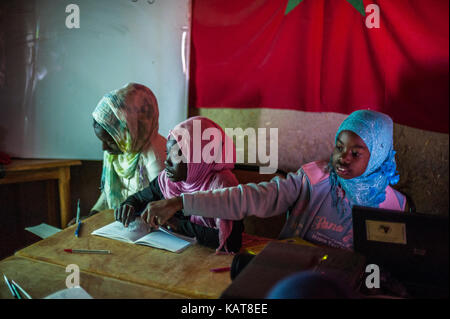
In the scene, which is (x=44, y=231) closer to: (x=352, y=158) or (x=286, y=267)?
(x=286, y=267)

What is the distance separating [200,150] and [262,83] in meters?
0.74

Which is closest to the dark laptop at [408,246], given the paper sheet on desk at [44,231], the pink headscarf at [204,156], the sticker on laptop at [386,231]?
the sticker on laptop at [386,231]

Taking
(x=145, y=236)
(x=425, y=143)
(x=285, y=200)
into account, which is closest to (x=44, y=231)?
(x=145, y=236)

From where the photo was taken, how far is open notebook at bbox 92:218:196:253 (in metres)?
1.41

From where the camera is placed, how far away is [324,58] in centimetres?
197

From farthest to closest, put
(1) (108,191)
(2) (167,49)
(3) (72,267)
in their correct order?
(2) (167,49) < (1) (108,191) < (3) (72,267)

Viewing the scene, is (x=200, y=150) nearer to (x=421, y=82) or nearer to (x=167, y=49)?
(x=421, y=82)

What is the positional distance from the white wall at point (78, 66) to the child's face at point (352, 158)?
137 cm

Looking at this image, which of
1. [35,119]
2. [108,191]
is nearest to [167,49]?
[108,191]

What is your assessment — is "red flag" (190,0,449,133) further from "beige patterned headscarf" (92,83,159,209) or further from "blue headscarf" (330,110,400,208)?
"beige patterned headscarf" (92,83,159,209)

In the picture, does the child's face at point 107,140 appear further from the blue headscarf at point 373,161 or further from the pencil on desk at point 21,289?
the blue headscarf at point 373,161

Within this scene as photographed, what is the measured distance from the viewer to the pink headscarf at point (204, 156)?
5.52 feet

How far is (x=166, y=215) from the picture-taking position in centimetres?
139
